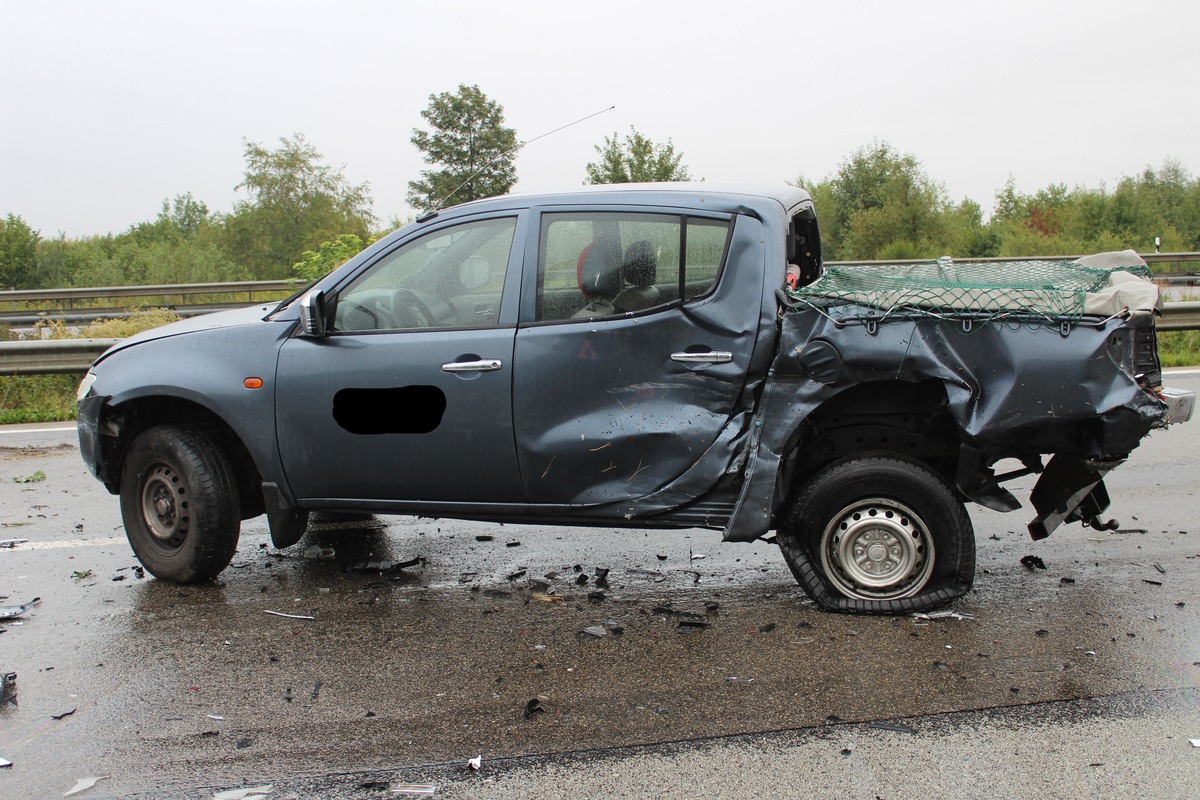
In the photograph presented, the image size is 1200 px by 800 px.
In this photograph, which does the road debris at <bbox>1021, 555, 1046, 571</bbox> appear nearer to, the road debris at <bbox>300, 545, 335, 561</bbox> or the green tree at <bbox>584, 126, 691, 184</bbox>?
the road debris at <bbox>300, 545, 335, 561</bbox>

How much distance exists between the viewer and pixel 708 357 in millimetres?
4250

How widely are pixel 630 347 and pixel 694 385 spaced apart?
316 millimetres

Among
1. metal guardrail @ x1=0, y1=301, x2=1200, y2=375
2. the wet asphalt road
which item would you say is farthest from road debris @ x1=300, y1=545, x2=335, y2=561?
metal guardrail @ x1=0, y1=301, x2=1200, y2=375

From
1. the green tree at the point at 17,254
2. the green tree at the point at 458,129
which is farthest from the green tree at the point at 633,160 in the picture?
the green tree at the point at 17,254

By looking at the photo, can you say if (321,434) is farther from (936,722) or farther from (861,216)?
(861,216)

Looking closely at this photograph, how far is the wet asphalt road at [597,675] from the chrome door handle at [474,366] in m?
1.11

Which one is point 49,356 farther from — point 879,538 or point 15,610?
point 879,538

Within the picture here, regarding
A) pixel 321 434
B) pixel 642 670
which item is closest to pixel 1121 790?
pixel 642 670

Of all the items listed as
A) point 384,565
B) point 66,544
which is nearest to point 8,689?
point 384,565

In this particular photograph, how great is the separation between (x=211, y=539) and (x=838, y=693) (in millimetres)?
3073

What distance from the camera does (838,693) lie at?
3.62m

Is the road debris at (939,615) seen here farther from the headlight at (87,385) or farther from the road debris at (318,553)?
the headlight at (87,385)

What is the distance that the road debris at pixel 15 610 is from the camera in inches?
185

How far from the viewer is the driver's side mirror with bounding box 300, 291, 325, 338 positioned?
4621mm
